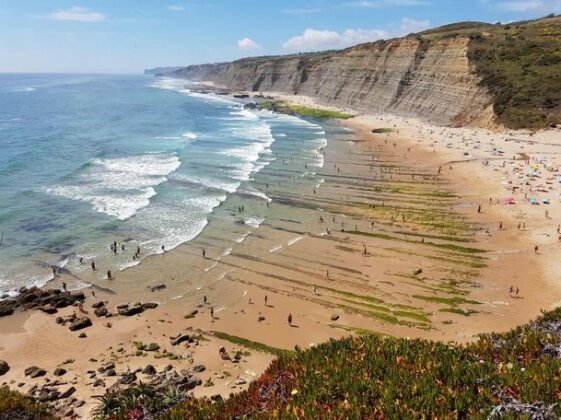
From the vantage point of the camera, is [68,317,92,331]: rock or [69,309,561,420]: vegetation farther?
[68,317,92,331]: rock

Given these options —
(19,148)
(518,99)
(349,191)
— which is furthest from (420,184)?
(19,148)

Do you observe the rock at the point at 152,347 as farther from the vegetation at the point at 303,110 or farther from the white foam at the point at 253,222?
the vegetation at the point at 303,110

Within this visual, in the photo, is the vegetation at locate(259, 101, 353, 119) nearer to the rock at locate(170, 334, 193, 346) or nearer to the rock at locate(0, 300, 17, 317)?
the rock at locate(170, 334, 193, 346)

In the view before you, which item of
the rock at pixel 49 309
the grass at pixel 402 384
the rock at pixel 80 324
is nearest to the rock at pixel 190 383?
the grass at pixel 402 384

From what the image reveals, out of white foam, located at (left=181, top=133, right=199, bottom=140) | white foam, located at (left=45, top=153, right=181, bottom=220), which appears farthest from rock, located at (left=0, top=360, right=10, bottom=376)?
white foam, located at (left=181, top=133, right=199, bottom=140)

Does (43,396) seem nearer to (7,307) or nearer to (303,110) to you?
(7,307)

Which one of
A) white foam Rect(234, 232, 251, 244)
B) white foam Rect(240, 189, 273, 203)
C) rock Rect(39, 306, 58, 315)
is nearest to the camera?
rock Rect(39, 306, 58, 315)

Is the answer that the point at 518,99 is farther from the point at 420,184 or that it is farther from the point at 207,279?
the point at 207,279
